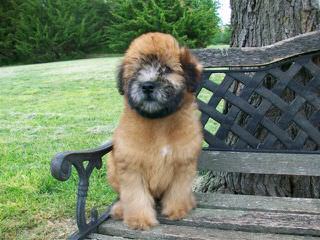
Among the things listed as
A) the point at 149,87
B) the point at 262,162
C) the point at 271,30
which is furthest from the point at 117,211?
the point at 271,30

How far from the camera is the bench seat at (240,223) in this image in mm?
2646

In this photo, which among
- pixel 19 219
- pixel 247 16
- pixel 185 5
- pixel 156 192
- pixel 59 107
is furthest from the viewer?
pixel 185 5

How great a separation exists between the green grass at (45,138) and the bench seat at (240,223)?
93cm

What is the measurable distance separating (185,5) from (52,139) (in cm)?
1717

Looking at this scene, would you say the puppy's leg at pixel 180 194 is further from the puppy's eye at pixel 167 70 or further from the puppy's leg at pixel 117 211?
the puppy's eye at pixel 167 70

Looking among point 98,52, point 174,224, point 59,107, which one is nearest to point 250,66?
point 174,224

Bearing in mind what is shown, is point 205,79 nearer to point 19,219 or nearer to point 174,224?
point 174,224

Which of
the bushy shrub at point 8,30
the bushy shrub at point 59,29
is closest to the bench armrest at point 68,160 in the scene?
the bushy shrub at point 59,29

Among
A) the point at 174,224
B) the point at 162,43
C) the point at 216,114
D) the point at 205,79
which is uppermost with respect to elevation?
the point at 162,43

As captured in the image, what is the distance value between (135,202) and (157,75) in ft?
2.45

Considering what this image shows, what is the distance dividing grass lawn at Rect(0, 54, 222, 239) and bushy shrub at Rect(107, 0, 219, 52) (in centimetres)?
857

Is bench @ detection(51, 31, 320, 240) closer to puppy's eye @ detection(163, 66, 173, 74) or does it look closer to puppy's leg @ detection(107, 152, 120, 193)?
puppy's leg @ detection(107, 152, 120, 193)

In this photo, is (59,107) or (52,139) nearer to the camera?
(52,139)

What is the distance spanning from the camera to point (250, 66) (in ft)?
10.7
